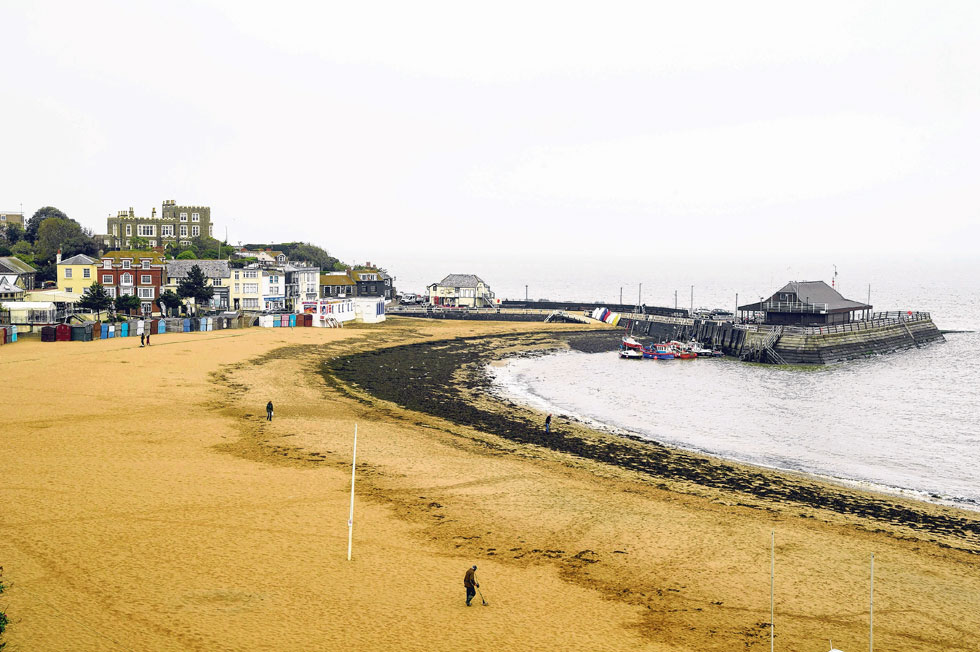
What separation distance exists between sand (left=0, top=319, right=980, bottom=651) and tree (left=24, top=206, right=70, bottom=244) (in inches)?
4355

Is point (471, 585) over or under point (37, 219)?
under

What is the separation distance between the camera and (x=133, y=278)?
84.2 meters

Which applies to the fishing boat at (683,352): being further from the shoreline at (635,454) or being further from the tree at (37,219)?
the tree at (37,219)

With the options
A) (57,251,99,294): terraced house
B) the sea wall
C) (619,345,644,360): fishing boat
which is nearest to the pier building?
the sea wall

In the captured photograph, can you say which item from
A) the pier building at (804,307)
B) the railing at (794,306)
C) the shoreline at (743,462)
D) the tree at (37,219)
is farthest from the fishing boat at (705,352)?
the tree at (37,219)

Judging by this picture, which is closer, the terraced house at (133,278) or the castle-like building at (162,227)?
the terraced house at (133,278)

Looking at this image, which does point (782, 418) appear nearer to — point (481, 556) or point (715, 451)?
point (715, 451)

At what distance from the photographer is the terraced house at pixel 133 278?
8419 cm

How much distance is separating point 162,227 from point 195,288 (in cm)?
6177

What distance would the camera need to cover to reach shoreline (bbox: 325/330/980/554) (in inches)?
1128

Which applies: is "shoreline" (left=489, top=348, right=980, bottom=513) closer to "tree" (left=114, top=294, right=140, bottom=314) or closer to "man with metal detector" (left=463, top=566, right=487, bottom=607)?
"man with metal detector" (left=463, top=566, right=487, bottom=607)

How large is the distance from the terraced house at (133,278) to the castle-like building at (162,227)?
4659 cm

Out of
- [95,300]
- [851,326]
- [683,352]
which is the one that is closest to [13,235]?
[95,300]

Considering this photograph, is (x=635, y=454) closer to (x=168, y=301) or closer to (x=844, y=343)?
(x=844, y=343)
